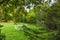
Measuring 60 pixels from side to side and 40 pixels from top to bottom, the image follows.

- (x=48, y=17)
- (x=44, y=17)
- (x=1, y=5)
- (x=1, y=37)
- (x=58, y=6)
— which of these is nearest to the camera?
(x=1, y=37)

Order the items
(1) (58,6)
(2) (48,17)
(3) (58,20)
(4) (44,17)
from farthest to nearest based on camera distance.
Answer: (4) (44,17), (2) (48,17), (3) (58,20), (1) (58,6)

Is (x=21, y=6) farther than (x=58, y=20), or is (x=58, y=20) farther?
(x=58, y=20)

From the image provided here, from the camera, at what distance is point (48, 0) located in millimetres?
2729

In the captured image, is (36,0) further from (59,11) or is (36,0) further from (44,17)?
(44,17)

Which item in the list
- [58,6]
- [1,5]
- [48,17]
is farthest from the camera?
[48,17]

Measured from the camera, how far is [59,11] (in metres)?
6.58

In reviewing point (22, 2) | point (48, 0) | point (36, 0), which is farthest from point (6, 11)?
point (48, 0)

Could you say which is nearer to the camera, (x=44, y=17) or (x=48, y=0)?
(x=48, y=0)

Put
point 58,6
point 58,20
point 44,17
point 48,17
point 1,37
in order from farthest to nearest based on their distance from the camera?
point 44,17 → point 48,17 → point 58,20 → point 58,6 → point 1,37

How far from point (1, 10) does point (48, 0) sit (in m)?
0.70

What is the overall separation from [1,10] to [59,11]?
4157mm

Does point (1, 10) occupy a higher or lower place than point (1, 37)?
higher

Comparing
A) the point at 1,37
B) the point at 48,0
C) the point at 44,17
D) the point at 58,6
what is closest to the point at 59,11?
the point at 58,6

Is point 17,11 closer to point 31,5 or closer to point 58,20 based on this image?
point 31,5
